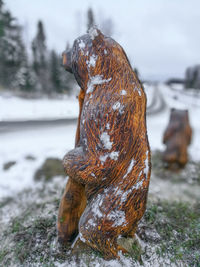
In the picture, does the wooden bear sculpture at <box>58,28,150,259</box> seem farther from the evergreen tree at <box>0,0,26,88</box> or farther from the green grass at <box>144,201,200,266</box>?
the evergreen tree at <box>0,0,26,88</box>

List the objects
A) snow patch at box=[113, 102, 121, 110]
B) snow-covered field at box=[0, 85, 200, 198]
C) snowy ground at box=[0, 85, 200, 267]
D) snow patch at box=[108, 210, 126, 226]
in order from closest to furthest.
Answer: snow patch at box=[113, 102, 121, 110], snow patch at box=[108, 210, 126, 226], snowy ground at box=[0, 85, 200, 267], snow-covered field at box=[0, 85, 200, 198]

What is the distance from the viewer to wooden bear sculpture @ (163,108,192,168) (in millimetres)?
4367

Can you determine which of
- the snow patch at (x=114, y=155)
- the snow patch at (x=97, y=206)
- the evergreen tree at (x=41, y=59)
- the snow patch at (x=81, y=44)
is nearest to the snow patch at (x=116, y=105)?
the snow patch at (x=114, y=155)

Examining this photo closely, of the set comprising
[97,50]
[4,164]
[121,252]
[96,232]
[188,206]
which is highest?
[97,50]

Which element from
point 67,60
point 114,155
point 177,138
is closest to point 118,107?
point 114,155

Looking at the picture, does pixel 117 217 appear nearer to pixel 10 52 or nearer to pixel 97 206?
pixel 97 206

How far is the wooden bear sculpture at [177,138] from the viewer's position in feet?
14.3

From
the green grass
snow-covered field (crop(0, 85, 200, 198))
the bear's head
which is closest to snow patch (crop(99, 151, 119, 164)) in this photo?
the bear's head

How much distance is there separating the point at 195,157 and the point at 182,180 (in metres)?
1.65

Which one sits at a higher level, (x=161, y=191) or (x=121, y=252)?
(x=121, y=252)

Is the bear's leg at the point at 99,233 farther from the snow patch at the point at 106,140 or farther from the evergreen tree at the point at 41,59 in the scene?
the evergreen tree at the point at 41,59

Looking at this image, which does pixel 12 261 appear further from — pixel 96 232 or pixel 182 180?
pixel 182 180

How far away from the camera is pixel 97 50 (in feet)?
4.55

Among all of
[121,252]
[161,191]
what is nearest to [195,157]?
[161,191]
